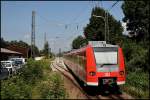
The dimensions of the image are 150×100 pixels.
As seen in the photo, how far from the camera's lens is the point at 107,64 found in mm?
18859

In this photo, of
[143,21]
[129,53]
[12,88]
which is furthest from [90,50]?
[143,21]

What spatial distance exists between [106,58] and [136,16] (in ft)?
183

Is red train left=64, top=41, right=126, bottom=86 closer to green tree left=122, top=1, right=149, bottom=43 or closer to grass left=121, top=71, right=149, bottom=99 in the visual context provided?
grass left=121, top=71, right=149, bottom=99

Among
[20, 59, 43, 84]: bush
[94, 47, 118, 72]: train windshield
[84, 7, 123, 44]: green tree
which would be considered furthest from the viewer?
[84, 7, 123, 44]: green tree

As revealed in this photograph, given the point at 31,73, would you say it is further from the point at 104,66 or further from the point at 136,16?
the point at 136,16

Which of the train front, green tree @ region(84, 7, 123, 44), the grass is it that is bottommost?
the grass

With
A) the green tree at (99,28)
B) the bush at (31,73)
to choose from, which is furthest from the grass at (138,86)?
the green tree at (99,28)

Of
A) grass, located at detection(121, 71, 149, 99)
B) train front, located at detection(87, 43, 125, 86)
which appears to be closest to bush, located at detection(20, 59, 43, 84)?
grass, located at detection(121, 71, 149, 99)

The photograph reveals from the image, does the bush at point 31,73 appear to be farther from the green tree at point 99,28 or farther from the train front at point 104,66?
the green tree at point 99,28

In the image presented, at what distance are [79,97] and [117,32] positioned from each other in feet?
194

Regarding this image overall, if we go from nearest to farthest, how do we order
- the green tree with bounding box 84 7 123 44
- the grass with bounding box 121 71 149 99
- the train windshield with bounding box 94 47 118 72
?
the grass with bounding box 121 71 149 99
the train windshield with bounding box 94 47 118 72
the green tree with bounding box 84 7 123 44

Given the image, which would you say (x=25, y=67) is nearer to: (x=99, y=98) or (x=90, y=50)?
(x=90, y=50)

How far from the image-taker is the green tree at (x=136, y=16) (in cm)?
7031

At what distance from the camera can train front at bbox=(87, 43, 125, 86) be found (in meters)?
18.6
